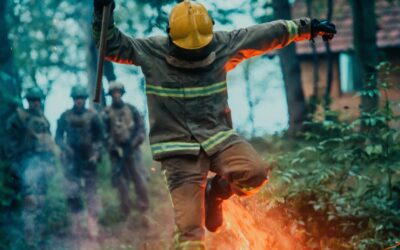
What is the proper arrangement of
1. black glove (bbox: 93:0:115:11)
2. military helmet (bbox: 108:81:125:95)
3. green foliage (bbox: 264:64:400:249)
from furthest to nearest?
military helmet (bbox: 108:81:125:95)
green foliage (bbox: 264:64:400:249)
black glove (bbox: 93:0:115:11)

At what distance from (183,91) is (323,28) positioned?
1.31 m

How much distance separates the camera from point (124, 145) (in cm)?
1091

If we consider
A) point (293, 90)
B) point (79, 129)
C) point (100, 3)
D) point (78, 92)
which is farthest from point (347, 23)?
point (100, 3)

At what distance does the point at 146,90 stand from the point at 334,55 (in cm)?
1550

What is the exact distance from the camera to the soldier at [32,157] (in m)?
9.17

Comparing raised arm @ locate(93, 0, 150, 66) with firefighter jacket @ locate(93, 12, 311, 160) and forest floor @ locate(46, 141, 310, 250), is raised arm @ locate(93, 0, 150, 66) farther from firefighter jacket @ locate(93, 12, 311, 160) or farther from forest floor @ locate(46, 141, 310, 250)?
forest floor @ locate(46, 141, 310, 250)

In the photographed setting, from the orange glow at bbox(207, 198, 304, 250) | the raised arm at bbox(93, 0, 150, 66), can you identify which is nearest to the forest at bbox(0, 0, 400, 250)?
the orange glow at bbox(207, 198, 304, 250)

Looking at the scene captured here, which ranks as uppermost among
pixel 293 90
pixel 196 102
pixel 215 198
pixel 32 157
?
pixel 196 102

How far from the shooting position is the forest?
6.77m

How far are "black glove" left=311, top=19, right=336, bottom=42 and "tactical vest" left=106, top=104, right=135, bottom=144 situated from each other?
6156 millimetres

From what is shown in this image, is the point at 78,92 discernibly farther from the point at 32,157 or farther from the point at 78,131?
the point at 32,157

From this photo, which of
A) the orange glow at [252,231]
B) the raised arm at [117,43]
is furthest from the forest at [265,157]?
the raised arm at [117,43]

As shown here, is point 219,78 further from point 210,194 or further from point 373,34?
point 373,34

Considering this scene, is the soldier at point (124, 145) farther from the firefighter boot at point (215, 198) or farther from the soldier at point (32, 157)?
the firefighter boot at point (215, 198)
